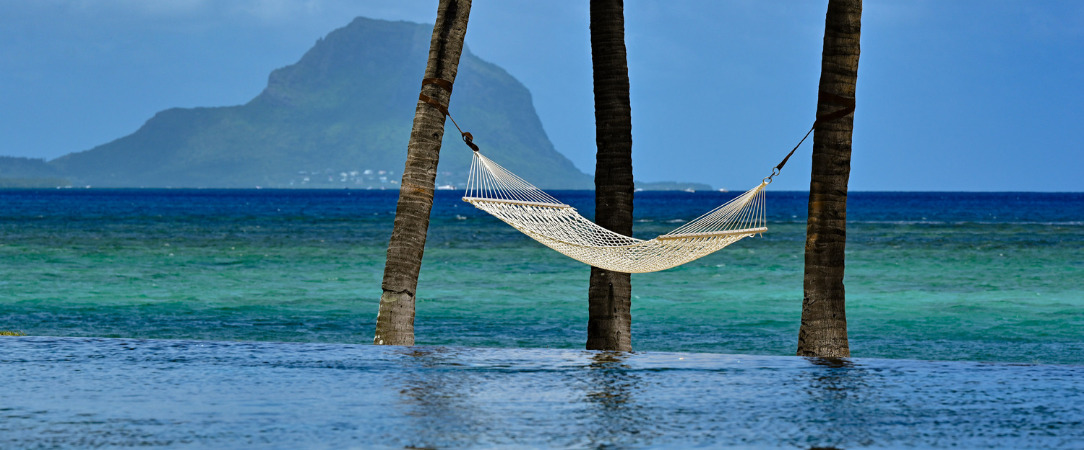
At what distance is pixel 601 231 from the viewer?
718cm

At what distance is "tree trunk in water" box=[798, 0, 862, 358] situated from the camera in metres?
6.77

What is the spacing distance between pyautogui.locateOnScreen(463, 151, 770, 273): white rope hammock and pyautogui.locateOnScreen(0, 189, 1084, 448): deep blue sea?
2.00 ft

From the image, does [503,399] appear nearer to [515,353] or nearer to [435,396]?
[435,396]

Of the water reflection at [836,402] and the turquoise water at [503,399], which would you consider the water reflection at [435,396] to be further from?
the water reflection at [836,402]

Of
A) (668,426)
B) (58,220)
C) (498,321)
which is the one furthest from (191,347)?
(58,220)

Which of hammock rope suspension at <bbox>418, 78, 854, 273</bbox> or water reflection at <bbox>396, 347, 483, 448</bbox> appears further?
hammock rope suspension at <bbox>418, 78, 854, 273</bbox>

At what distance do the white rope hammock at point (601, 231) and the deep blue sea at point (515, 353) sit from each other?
609 mm

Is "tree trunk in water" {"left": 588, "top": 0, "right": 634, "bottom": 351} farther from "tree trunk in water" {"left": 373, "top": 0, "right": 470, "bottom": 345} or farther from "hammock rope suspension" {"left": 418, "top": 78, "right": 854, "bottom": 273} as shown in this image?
"tree trunk in water" {"left": 373, "top": 0, "right": 470, "bottom": 345}

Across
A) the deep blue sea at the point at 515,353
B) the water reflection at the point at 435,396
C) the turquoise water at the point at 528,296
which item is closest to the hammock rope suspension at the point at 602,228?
the deep blue sea at the point at 515,353

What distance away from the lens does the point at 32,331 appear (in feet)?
42.1

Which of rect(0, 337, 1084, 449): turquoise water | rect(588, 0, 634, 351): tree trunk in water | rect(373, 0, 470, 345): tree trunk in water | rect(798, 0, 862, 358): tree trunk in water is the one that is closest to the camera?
rect(0, 337, 1084, 449): turquoise water

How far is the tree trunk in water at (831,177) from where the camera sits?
6.77 m

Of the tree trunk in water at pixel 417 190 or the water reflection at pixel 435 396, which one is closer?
the water reflection at pixel 435 396

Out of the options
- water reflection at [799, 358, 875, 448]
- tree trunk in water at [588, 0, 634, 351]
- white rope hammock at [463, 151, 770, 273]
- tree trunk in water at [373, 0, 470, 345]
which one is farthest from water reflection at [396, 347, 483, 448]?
water reflection at [799, 358, 875, 448]
